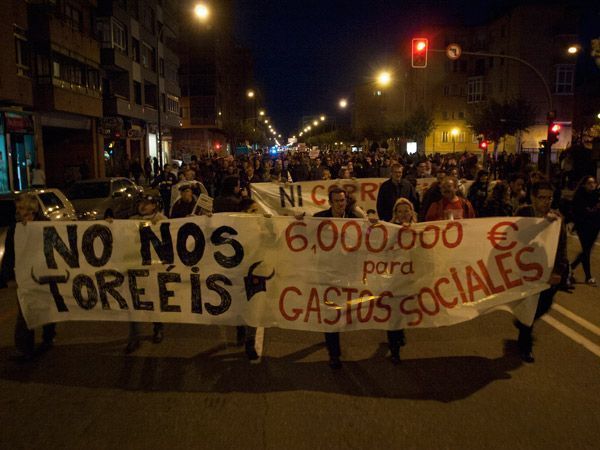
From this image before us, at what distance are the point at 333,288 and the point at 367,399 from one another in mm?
1287

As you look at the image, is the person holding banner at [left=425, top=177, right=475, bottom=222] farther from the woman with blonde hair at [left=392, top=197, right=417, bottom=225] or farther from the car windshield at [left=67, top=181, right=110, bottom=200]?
the car windshield at [left=67, top=181, right=110, bottom=200]

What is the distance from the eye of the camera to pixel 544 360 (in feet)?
18.6

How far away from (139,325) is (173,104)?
50.8 m

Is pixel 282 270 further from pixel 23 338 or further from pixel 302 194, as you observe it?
pixel 302 194

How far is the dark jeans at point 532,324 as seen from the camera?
Answer: 5.68 m

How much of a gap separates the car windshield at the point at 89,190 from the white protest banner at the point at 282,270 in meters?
11.3

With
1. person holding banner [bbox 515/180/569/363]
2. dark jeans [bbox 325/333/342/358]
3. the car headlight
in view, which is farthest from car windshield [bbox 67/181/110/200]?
person holding banner [bbox 515/180/569/363]

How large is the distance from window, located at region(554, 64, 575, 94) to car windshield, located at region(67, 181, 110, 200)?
51568 mm

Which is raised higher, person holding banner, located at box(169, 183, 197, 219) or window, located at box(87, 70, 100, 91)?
window, located at box(87, 70, 100, 91)

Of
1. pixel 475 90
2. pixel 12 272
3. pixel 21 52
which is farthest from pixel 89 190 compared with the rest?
pixel 475 90

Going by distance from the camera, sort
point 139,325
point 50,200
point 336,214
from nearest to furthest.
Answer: point 336,214 → point 139,325 → point 50,200

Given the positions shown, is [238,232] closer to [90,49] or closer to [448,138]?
[90,49]

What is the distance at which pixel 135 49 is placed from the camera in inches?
1663

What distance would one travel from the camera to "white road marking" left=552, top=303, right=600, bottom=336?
6.65m
